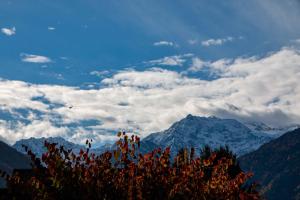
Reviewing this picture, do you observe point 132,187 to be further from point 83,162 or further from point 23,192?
point 23,192

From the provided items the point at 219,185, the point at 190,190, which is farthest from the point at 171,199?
the point at 219,185

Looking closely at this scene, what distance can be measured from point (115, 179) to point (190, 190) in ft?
5.99

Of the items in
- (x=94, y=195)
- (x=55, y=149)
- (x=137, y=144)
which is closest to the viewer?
(x=94, y=195)

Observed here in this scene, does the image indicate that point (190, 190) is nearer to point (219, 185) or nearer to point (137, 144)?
point (219, 185)

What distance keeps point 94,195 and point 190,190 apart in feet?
7.91

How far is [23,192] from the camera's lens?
12336mm

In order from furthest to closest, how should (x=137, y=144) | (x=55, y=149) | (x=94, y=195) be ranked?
(x=137, y=144) → (x=55, y=149) → (x=94, y=195)

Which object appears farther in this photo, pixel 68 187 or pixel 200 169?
pixel 200 169

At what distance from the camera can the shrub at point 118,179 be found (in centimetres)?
1209

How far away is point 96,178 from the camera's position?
12.5 metres

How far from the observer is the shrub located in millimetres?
12094

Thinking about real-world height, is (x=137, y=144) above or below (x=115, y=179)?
above

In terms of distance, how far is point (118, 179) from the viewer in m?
12.7

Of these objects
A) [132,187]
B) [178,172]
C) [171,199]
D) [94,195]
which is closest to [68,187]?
[94,195]
